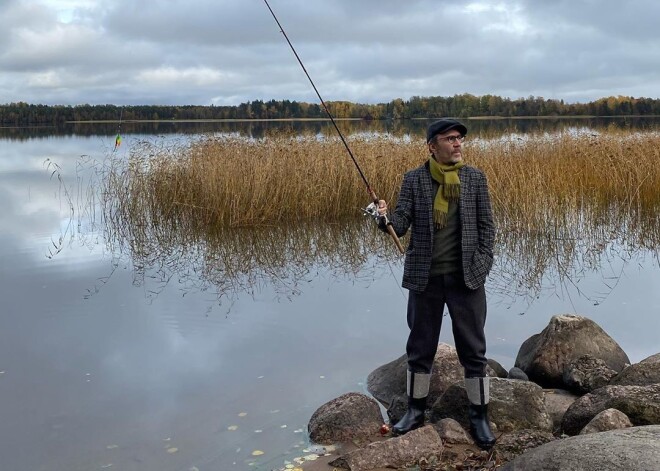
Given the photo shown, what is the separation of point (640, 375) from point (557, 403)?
0.56m

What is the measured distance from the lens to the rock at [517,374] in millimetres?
5316

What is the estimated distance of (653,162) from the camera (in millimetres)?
13523

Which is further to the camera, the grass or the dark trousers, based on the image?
the grass

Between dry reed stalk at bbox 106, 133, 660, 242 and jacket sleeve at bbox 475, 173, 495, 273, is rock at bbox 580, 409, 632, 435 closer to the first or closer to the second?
jacket sleeve at bbox 475, 173, 495, 273

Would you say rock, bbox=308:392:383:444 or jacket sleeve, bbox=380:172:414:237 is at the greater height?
jacket sleeve, bbox=380:172:414:237

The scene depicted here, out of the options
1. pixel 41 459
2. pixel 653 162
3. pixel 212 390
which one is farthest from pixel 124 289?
Result: pixel 653 162

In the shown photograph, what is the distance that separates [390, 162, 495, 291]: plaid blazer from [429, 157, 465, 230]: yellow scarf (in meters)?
0.04

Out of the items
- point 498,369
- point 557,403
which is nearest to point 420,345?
point 557,403

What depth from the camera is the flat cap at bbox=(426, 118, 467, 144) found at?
Answer: 3.92 metres

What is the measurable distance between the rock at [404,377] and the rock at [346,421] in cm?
47

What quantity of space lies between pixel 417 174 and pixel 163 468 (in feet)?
7.21

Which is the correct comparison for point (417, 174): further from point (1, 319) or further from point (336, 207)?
point (336, 207)

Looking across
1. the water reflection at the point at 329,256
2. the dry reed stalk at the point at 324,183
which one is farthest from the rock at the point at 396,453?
the dry reed stalk at the point at 324,183

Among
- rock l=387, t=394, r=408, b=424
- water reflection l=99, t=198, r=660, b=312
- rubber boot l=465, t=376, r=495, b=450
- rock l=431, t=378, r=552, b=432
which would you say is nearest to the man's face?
rubber boot l=465, t=376, r=495, b=450
